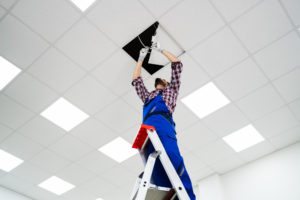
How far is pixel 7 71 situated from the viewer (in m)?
3.08

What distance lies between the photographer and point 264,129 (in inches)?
147

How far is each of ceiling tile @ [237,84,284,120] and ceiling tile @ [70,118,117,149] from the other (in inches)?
81.0

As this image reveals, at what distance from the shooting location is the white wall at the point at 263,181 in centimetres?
372

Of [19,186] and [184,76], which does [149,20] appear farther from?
[19,186]

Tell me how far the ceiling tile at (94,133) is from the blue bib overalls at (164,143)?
228cm

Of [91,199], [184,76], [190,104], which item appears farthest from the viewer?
[91,199]

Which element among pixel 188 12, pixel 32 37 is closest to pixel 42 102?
pixel 32 37

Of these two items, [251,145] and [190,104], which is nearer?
[190,104]

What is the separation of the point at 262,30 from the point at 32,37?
2.62 m

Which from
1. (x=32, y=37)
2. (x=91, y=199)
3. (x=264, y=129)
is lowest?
(x=91, y=199)

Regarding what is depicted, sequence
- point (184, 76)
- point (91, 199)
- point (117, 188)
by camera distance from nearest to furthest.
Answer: point (184, 76) < point (117, 188) < point (91, 199)

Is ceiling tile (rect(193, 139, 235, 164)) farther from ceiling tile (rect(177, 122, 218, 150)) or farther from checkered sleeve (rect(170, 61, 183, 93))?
checkered sleeve (rect(170, 61, 183, 93))

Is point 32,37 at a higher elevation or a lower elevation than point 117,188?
higher

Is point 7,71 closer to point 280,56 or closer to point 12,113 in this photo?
point 12,113
